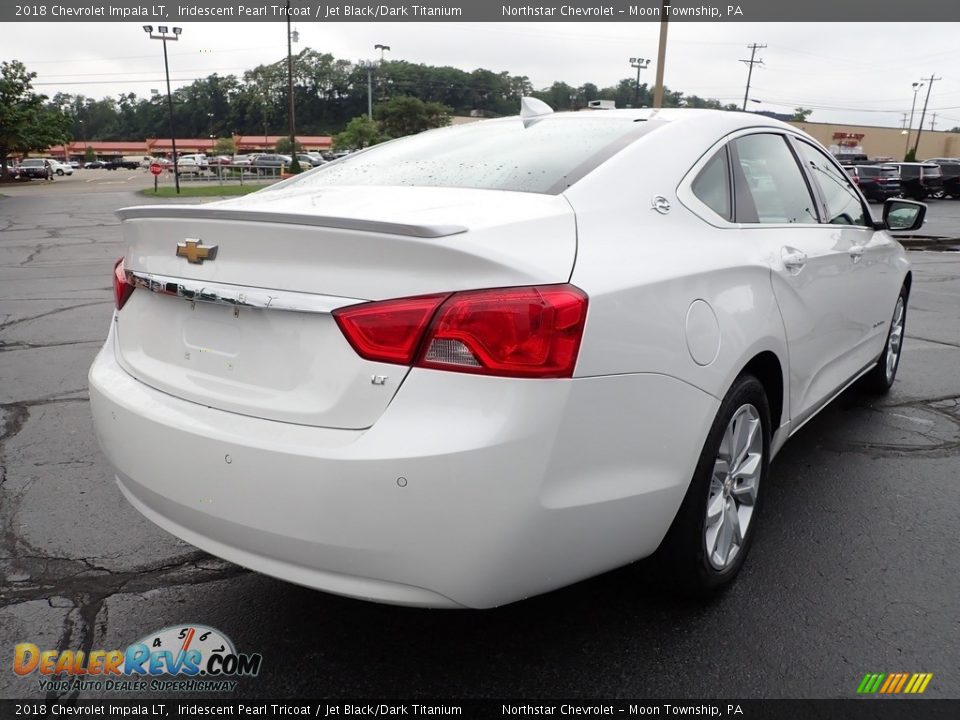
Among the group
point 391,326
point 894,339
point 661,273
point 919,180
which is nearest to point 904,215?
point 894,339

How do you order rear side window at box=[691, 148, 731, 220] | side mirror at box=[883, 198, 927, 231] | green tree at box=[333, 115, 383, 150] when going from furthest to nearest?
green tree at box=[333, 115, 383, 150] < side mirror at box=[883, 198, 927, 231] < rear side window at box=[691, 148, 731, 220]

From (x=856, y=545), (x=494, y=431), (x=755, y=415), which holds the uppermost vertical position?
(x=494, y=431)

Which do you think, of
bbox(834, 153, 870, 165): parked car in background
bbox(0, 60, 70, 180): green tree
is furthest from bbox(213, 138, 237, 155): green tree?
bbox(834, 153, 870, 165): parked car in background

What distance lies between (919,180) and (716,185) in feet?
123

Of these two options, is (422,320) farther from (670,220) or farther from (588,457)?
(670,220)

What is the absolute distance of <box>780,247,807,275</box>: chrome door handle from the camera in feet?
9.39

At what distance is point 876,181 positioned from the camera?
103ft

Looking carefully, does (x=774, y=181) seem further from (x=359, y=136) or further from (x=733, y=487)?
(x=359, y=136)

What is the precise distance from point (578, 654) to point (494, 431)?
0.97 meters

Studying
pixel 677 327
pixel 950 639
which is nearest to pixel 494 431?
pixel 677 327

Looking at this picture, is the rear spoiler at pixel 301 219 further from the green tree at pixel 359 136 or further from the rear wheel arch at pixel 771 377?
the green tree at pixel 359 136

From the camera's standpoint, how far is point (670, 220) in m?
2.39

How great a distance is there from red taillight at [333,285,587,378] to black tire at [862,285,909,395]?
3546 mm

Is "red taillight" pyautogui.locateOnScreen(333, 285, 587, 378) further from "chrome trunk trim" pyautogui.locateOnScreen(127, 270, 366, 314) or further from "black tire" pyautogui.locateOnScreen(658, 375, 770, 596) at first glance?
"black tire" pyautogui.locateOnScreen(658, 375, 770, 596)
